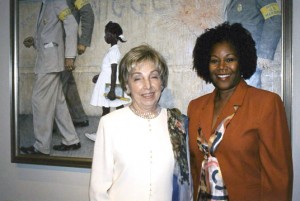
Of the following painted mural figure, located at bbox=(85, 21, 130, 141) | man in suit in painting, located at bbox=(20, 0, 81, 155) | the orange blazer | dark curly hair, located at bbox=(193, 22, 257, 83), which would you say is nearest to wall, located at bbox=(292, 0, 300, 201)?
dark curly hair, located at bbox=(193, 22, 257, 83)

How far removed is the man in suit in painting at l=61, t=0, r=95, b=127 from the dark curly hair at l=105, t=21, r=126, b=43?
117 millimetres

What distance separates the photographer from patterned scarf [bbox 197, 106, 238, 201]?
1298 mm

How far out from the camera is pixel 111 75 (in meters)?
1.87

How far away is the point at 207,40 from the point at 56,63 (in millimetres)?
1073

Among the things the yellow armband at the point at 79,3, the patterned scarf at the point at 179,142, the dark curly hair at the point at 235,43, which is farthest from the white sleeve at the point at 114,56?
the patterned scarf at the point at 179,142

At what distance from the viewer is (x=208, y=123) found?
1.36 m

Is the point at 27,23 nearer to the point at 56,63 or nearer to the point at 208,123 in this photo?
the point at 56,63

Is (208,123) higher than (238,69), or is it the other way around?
(238,69)

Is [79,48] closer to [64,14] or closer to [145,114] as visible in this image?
[64,14]

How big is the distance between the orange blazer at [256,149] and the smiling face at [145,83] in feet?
1.05

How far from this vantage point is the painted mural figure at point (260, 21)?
1.58m

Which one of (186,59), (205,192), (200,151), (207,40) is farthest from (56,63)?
(205,192)

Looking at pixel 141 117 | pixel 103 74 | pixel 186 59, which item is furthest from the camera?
pixel 103 74

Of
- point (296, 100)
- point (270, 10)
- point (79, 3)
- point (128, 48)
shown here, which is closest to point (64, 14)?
point (79, 3)
